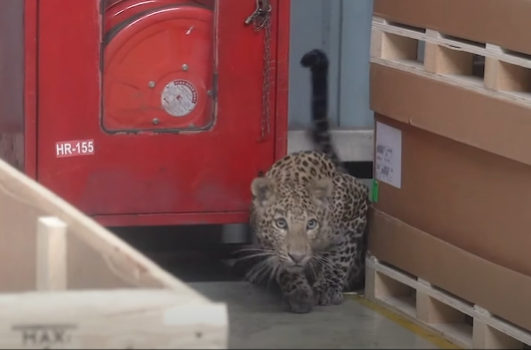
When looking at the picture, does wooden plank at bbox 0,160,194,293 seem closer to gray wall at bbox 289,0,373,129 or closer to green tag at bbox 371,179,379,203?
green tag at bbox 371,179,379,203

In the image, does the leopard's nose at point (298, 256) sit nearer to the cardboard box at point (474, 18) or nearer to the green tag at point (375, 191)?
the green tag at point (375, 191)

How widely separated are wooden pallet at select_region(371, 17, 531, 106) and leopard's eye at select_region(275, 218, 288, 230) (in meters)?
0.76

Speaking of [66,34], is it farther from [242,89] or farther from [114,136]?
[242,89]

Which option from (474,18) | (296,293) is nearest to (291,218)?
(296,293)

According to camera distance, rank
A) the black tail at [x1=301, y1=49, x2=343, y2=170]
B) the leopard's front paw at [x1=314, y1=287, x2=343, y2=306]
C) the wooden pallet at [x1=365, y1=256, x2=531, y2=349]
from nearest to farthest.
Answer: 1. the wooden pallet at [x1=365, y1=256, x2=531, y2=349]
2. the leopard's front paw at [x1=314, y1=287, x2=343, y2=306]
3. the black tail at [x1=301, y1=49, x2=343, y2=170]

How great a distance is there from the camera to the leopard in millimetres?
4711

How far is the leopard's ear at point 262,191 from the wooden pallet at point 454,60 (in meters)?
0.66

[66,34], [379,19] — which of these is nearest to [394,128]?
[379,19]

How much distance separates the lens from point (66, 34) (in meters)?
4.32

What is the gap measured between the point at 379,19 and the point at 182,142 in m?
0.94

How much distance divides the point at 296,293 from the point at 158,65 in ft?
3.66

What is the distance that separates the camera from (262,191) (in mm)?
4688

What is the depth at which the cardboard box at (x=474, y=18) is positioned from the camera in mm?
3658

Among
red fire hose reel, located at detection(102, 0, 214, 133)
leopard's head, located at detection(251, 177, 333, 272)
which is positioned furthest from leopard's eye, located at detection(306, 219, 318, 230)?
red fire hose reel, located at detection(102, 0, 214, 133)
